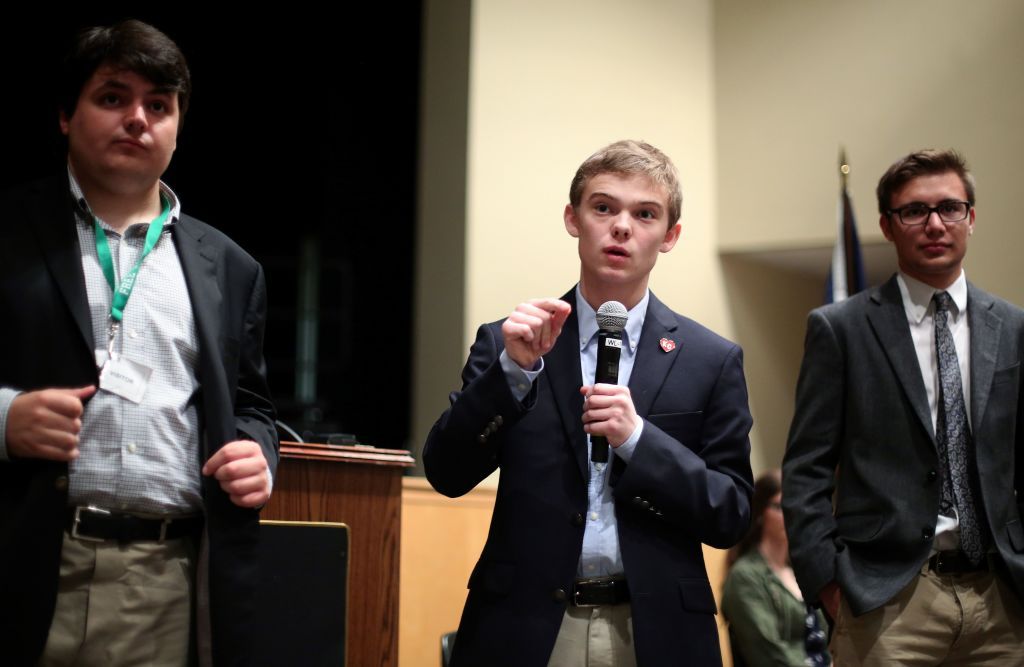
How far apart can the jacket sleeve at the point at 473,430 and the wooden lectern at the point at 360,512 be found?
69 centimetres

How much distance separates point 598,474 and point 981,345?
116cm

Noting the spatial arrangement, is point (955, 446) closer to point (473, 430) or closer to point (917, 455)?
point (917, 455)

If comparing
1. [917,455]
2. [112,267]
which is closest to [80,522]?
[112,267]

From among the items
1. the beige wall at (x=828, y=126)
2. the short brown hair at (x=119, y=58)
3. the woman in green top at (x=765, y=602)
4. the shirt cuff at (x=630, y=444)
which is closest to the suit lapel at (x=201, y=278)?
the short brown hair at (x=119, y=58)

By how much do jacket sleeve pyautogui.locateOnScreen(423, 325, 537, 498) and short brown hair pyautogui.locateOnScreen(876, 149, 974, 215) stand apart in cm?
127

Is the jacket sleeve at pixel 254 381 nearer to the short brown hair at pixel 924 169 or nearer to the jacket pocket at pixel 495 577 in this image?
the jacket pocket at pixel 495 577

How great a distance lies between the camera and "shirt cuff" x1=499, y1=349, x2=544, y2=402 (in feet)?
6.85

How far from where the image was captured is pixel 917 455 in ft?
8.71

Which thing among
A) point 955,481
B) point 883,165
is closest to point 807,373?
point 955,481

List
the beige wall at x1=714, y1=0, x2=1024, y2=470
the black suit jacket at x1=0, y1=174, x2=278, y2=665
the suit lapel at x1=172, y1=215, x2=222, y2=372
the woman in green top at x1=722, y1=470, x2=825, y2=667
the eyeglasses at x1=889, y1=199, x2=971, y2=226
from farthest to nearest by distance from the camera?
1. the beige wall at x1=714, y1=0, x2=1024, y2=470
2. the woman in green top at x1=722, y1=470, x2=825, y2=667
3. the eyeglasses at x1=889, y1=199, x2=971, y2=226
4. the suit lapel at x1=172, y1=215, x2=222, y2=372
5. the black suit jacket at x1=0, y1=174, x2=278, y2=665

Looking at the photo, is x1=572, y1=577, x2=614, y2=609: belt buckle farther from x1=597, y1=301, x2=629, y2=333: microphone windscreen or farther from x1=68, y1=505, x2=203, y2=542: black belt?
x1=68, y1=505, x2=203, y2=542: black belt

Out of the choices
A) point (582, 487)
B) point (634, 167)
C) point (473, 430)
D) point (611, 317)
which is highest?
point (634, 167)

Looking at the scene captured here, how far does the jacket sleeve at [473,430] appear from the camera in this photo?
2.08 metres

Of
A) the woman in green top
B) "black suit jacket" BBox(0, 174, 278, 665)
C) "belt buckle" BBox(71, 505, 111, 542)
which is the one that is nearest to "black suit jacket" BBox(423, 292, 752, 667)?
"black suit jacket" BBox(0, 174, 278, 665)
